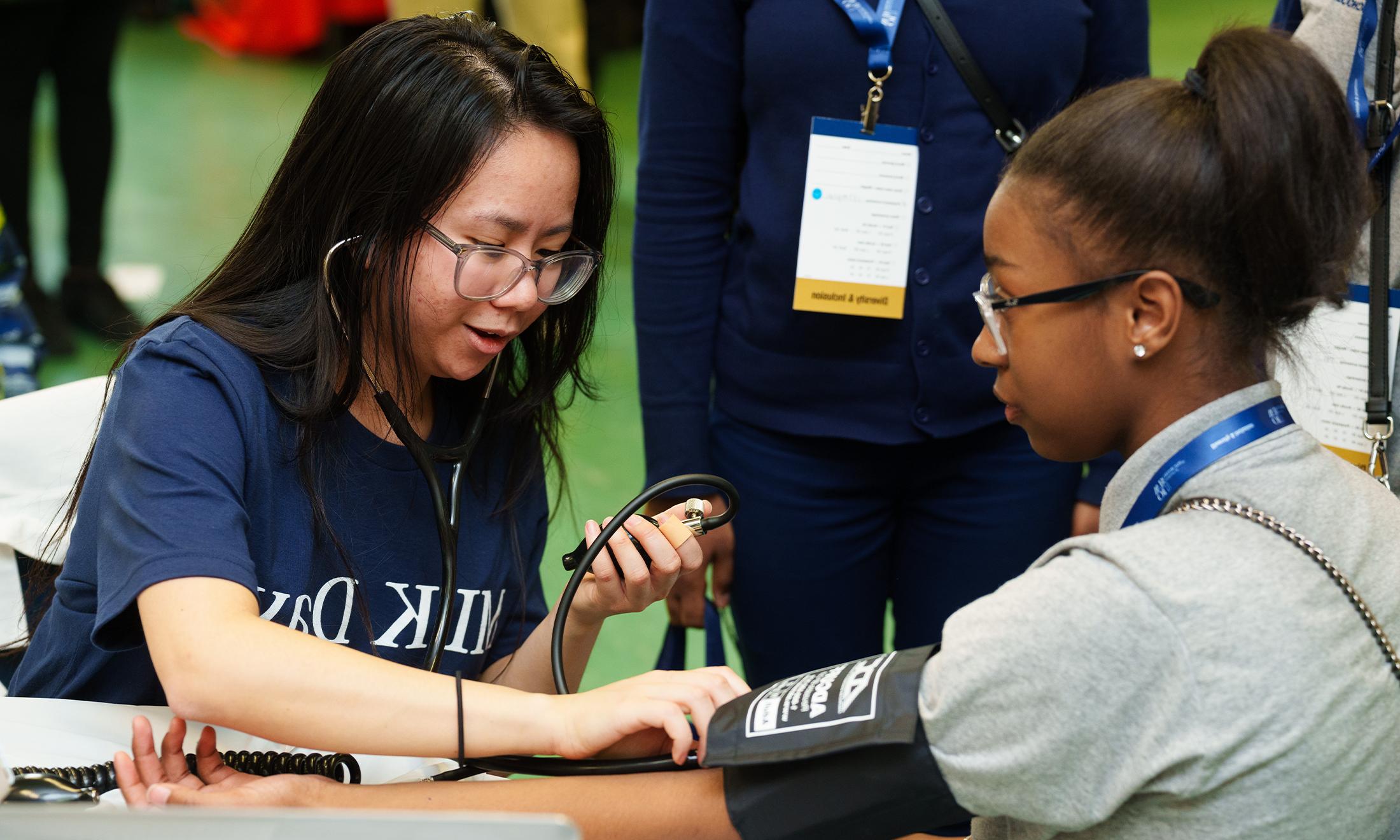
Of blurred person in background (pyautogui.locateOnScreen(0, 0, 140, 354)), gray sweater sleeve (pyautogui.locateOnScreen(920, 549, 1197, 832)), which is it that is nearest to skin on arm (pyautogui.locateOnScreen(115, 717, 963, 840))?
gray sweater sleeve (pyautogui.locateOnScreen(920, 549, 1197, 832))

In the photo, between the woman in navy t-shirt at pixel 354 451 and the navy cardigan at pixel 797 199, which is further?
the navy cardigan at pixel 797 199

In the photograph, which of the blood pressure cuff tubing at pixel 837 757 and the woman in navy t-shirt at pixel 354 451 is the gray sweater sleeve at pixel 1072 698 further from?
the woman in navy t-shirt at pixel 354 451

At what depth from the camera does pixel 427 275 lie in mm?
1237

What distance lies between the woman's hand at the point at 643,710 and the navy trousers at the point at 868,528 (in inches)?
22.7

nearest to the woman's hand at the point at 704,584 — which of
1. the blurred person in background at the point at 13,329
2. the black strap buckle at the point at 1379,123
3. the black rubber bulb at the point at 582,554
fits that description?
the black rubber bulb at the point at 582,554

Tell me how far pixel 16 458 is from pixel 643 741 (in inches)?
32.8

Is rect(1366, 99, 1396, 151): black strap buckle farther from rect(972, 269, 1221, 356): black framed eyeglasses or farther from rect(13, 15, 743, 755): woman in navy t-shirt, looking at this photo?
rect(13, 15, 743, 755): woman in navy t-shirt

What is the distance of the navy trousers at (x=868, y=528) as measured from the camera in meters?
1.65

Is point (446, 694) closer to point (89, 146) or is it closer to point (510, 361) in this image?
point (510, 361)

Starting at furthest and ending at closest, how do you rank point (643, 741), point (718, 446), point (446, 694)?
point (718, 446) < point (643, 741) < point (446, 694)

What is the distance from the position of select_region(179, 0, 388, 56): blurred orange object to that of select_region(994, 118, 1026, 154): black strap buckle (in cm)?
572

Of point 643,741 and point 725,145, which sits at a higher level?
point 725,145

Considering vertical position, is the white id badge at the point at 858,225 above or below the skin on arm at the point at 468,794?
above

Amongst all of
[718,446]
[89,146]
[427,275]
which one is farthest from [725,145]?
[89,146]
